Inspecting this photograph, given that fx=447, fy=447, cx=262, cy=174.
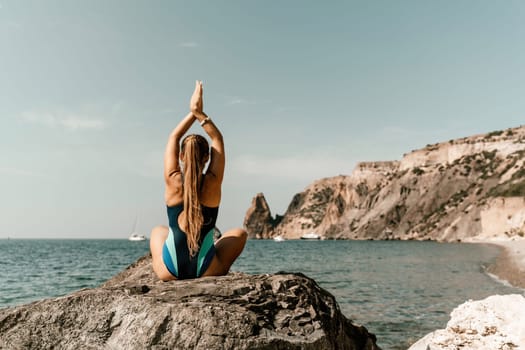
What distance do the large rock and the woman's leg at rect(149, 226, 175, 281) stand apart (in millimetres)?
661

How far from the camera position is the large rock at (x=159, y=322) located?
345 centimetres

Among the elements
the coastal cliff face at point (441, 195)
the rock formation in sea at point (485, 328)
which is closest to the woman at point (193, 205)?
the rock formation in sea at point (485, 328)

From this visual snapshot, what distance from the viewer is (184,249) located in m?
4.48

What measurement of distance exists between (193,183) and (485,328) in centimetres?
464

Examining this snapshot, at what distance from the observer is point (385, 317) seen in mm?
12484

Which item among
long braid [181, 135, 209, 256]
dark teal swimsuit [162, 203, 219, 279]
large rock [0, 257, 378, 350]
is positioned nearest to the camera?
large rock [0, 257, 378, 350]

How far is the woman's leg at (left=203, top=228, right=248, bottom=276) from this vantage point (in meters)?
4.67

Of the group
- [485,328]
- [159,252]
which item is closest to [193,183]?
[159,252]

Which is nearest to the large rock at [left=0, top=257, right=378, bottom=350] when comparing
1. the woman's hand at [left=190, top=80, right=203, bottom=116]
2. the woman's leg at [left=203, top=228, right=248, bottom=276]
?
the woman's leg at [left=203, top=228, right=248, bottom=276]

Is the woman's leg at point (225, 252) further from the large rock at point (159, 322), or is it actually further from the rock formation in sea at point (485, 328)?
the rock formation in sea at point (485, 328)

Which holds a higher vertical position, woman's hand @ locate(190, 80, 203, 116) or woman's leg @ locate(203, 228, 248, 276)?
woman's hand @ locate(190, 80, 203, 116)

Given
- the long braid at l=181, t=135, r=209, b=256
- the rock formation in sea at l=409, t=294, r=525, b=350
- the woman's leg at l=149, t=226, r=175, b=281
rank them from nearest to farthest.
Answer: the long braid at l=181, t=135, r=209, b=256 < the woman's leg at l=149, t=226, r=175, b=281 < the rock formation in sea at l=409, t=294, r=525, b=350

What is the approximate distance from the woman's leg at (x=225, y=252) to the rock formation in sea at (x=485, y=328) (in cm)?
323

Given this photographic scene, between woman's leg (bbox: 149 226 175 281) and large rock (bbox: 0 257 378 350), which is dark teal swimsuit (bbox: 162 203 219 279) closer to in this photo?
woman's leg (bbox: 149 226 175 281)
